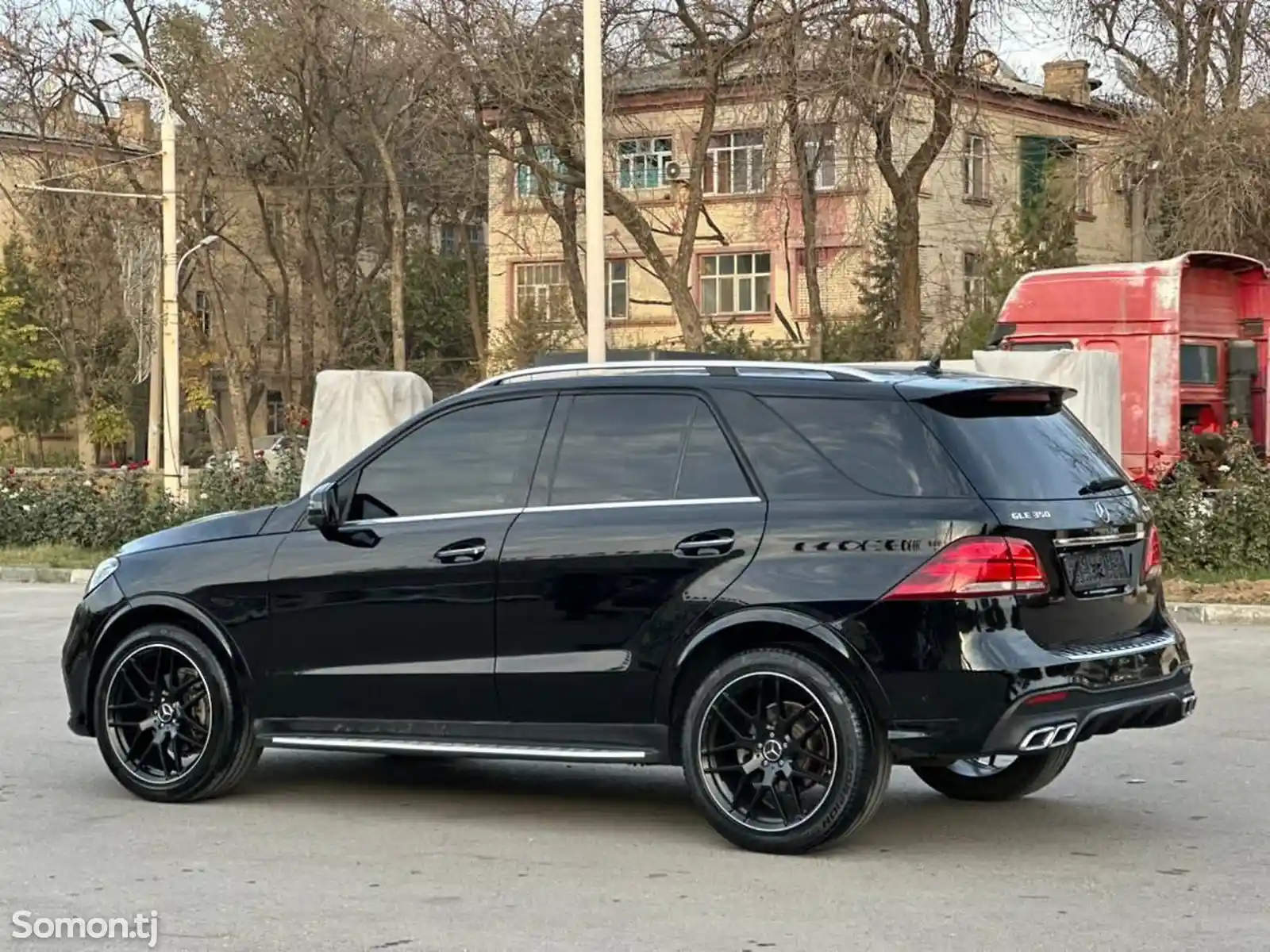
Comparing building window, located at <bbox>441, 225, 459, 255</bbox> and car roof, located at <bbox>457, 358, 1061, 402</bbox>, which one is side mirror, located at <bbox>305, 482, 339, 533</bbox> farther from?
building window, located at <bbox>441, 225, 459, 255</bbox>

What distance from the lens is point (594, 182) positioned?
59.3 feet

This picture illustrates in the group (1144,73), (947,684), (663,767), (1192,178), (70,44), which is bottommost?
(663,767)

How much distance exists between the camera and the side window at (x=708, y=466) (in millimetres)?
7062

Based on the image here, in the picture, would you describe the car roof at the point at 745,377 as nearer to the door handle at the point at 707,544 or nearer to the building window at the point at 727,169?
the door handle at the point at 707,544

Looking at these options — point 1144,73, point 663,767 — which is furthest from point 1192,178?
point 663,767

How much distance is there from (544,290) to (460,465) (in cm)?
4512

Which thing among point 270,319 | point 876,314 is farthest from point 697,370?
point 270,319

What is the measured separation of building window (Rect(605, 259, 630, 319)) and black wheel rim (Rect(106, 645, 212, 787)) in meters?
42.8

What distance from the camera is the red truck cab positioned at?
2097 cm

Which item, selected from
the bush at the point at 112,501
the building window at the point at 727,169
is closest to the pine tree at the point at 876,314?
the building window at the point at 727,169

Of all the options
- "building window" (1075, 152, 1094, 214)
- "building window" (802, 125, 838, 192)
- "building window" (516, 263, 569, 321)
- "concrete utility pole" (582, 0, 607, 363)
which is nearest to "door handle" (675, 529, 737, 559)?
"concrete utility pole" (582, 0, 607, 363)

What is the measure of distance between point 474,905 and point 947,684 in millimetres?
1789

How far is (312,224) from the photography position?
167 ft

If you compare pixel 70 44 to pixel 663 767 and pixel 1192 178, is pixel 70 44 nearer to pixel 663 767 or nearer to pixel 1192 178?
pixel 1192 178
